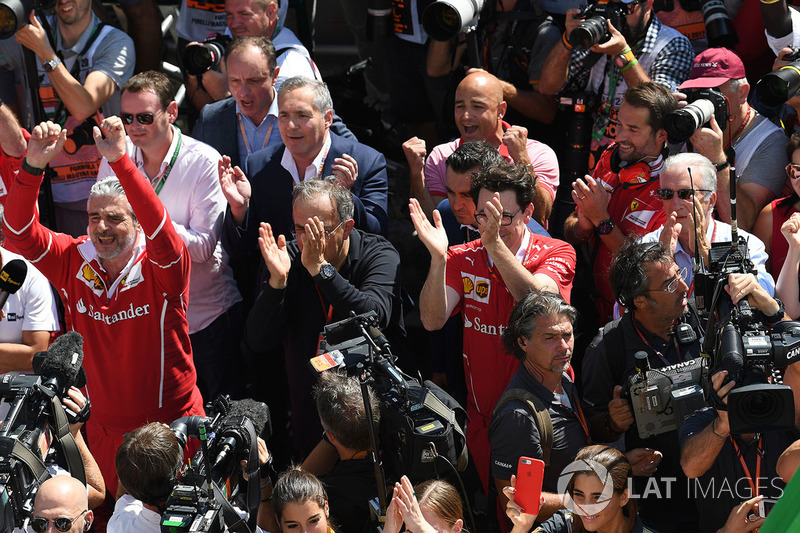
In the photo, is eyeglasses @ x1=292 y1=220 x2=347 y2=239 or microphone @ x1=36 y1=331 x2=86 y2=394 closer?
microphone @ x1=36 y1=331 x2=86 y2=394

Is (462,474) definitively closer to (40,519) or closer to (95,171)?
(40,519)

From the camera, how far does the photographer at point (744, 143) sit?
5.49 metres

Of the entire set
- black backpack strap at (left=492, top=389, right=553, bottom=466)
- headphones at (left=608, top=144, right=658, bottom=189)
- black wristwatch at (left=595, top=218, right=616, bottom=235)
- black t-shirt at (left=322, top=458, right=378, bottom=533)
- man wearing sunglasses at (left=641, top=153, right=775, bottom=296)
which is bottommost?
black t-shirt at (left=322, top=458, right=378, bottom=533)

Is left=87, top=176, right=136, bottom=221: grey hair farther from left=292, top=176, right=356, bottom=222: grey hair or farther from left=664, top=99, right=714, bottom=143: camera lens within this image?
left=664, top=99, right=714, bottom=143: camera lens

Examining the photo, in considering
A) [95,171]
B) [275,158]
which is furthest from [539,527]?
[95,171]

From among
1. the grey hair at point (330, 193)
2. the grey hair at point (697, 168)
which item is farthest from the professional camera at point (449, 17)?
the grey hair at point (697, 168)

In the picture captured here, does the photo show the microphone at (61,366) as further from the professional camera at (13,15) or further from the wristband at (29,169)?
the professional camera at (13,15)

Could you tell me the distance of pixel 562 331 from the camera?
4.47m

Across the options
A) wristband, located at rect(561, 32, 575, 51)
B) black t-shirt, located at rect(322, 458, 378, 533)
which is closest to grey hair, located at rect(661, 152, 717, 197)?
wristband, located at rect(561, 32, 575, 51)

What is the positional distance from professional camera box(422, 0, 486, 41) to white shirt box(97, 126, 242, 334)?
5.20 feet

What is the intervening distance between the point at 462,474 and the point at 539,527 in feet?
3.31

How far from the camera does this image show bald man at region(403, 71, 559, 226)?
19.0 ft

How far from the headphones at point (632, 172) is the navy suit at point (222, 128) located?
215cm

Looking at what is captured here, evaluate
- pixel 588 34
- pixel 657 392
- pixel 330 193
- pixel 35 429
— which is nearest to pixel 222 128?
pixel 330 193
